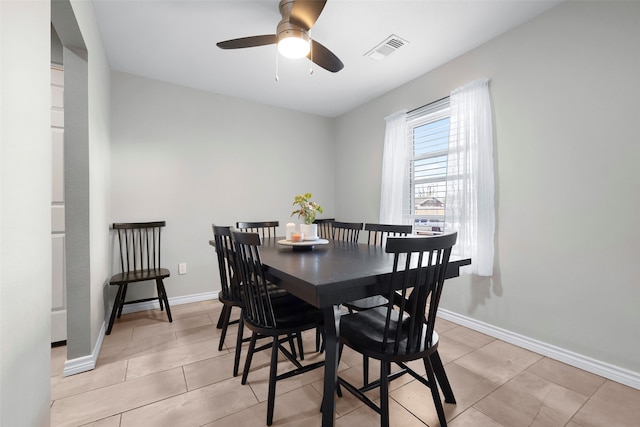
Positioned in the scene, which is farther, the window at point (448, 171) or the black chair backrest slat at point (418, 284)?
the window at point (448, 171)

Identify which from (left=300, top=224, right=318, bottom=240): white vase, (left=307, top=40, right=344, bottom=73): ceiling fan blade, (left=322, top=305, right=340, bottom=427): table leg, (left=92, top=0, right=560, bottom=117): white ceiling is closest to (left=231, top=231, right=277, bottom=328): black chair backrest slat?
(left=322, top=305, right=340, bottom=427): table leg

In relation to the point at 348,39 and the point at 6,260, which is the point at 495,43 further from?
the point at 6,260

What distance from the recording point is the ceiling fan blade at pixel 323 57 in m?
1.93

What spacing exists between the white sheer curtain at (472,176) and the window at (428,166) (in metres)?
0.17

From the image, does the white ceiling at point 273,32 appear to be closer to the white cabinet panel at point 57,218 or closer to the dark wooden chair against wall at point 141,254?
the white cabinet panel at point 57,218

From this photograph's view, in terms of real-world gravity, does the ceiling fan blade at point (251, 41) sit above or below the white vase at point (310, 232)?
above

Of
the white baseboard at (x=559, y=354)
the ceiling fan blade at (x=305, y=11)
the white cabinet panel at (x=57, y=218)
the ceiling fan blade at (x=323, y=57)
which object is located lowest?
the white baseboard at (x=559, y=354)

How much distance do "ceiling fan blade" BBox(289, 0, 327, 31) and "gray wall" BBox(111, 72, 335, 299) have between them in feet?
6.92

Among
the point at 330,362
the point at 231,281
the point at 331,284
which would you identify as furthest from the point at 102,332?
the point at 331,284

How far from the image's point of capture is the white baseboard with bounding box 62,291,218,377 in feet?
5.95

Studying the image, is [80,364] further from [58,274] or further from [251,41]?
[251,41]

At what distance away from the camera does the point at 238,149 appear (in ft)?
11.9

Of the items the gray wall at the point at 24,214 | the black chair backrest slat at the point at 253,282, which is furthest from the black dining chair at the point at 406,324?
the gray wall at the point at 24,214

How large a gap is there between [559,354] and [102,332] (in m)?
3.62
